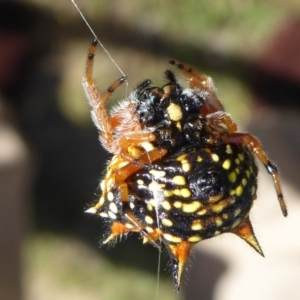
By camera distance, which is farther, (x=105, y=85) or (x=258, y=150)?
(x=105, y=85)

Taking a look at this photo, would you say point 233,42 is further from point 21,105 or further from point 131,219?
point 131,219

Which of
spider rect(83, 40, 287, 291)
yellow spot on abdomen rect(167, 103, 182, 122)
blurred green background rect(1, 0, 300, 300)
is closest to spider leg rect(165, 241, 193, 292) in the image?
spider rect(83, 40, 287, 291)

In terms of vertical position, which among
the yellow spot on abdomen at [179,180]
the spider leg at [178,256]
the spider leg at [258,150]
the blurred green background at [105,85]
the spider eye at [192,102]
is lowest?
the blurred green background at [105,85]

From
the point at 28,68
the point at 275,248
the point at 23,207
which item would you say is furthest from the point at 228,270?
the point at 28,68

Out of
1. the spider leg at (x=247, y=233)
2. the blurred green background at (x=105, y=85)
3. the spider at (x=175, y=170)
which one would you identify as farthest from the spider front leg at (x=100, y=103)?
the blurred green background at (x=105, y=85)

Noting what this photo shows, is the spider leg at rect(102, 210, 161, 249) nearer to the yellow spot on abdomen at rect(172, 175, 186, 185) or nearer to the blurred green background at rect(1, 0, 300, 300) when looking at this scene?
the yellow spot on abdomen at rect(172, 175, 186, 185)

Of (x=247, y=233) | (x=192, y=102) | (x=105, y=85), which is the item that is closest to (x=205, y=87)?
(x=192, y=102)

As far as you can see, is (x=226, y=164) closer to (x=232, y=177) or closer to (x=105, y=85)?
(x=232, y=177)

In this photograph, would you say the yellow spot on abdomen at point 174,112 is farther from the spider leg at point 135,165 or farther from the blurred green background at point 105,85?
the blurred green background at point 105,85
